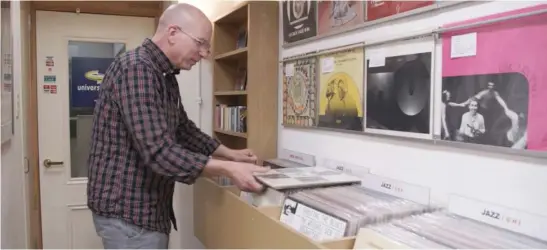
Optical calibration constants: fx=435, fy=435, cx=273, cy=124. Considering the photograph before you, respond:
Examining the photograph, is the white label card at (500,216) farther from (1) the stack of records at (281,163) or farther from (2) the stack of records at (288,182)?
(1) the stack of records at (281,163)

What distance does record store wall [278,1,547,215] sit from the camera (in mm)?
1084

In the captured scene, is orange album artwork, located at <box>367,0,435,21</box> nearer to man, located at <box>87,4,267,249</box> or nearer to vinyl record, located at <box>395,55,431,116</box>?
vinyl record, located at <box>395,55,431,116</box>

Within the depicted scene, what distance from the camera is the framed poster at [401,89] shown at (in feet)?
4.35

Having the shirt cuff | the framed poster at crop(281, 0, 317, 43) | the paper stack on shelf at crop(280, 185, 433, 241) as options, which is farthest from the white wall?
the framed poster at crop(281, 0, 317, 43)

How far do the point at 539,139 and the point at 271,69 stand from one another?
4.66 feet

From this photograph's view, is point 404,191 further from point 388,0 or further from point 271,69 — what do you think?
point 271,69

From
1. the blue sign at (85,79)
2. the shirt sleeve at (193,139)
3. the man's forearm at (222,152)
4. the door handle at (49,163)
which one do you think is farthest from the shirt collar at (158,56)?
the door handle at (49,163)

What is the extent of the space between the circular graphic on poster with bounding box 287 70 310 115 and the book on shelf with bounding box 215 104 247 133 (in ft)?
1.33

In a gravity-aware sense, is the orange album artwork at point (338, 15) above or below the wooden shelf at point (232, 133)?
above

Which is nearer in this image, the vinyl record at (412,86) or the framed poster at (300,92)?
the vinyl record at (412,86)

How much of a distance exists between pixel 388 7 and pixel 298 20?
0.62m

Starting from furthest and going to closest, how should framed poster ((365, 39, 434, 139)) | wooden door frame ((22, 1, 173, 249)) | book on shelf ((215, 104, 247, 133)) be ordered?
wooden door frame ((22, 1, 173, 249)) → book on shelf ((215, 104, 247, 133)) → framed poster ((365, 39, 434, 139))

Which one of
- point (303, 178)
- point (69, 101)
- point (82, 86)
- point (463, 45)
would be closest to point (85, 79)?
point (82, 86)

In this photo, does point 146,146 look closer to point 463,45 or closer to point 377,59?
point 377,59
